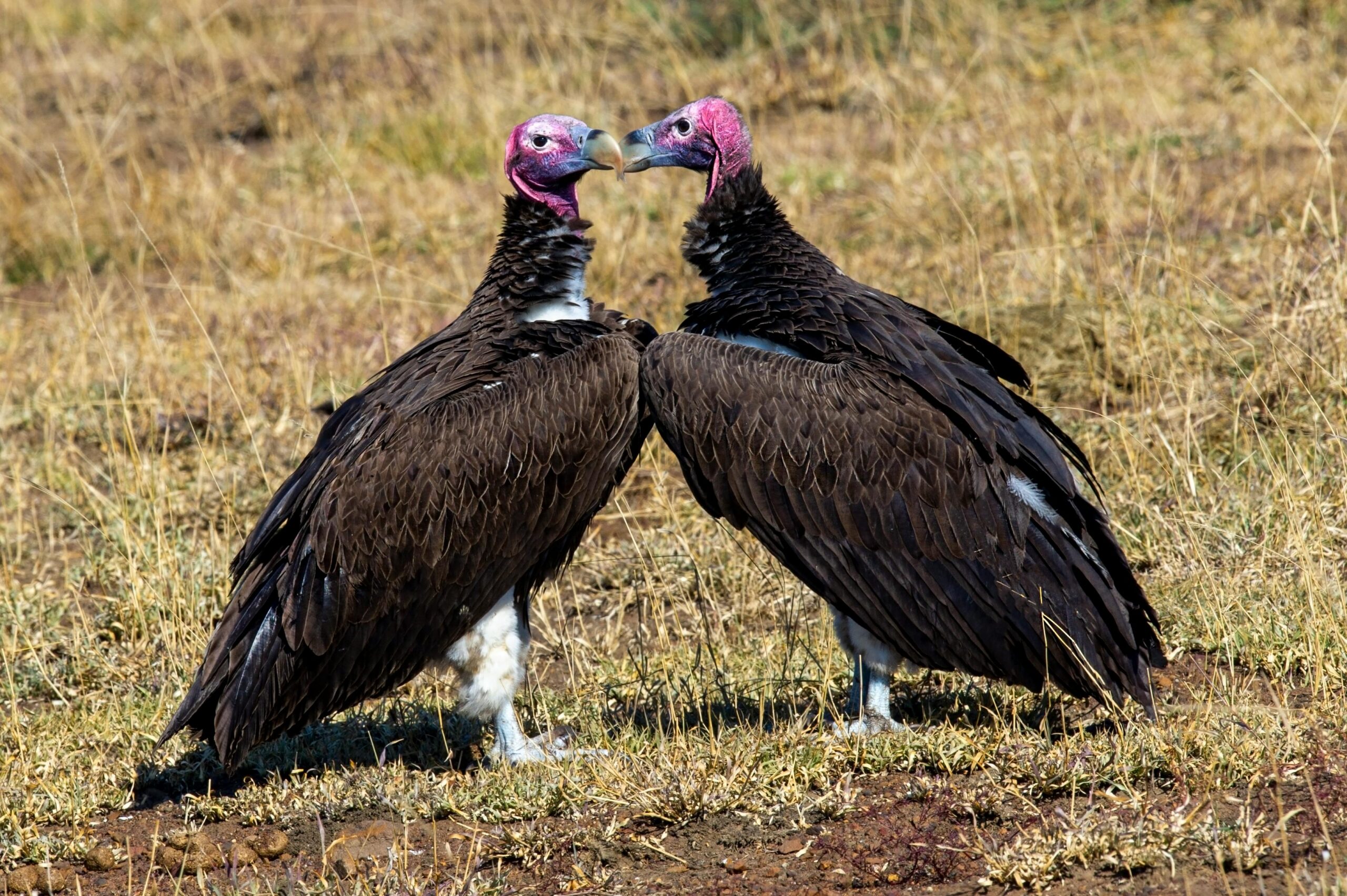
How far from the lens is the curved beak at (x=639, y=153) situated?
16.9ft

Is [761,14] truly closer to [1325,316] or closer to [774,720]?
[1325,316]

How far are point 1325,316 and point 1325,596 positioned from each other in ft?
6.35

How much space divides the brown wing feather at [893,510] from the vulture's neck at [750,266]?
0.20 metres

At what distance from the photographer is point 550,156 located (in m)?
5.07

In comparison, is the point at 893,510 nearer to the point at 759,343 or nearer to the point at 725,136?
the point at 759,343

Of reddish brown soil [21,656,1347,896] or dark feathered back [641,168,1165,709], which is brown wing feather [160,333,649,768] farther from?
reddish brown soil [21,656,1347,896]

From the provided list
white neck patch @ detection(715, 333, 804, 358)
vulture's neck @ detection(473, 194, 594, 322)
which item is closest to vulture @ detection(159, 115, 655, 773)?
vulture's neck @ detection(473, 194, 594, 322)

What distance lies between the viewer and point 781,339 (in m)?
4.58

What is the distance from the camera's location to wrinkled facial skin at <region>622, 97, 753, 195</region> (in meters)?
5.09

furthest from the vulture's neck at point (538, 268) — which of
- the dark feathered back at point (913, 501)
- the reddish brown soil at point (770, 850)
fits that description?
the reddish brown soil at point (770, 850)

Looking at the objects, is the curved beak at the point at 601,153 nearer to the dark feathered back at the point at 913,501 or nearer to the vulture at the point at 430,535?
the vulture at the point at 430,535

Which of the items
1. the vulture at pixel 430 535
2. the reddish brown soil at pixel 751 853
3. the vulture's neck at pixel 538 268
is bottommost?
the reddish brown soil at pixel 751 853

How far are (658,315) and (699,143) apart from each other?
2594mm

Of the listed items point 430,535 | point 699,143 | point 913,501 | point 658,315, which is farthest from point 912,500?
point 658,315
